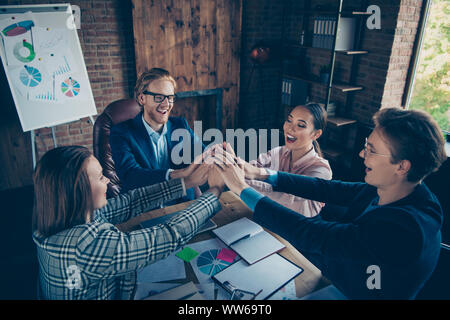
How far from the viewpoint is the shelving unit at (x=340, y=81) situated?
11.9 ft

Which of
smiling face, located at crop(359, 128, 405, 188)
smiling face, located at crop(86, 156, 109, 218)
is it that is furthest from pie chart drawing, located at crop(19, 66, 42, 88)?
smiling face, located at crop(359, 128, 405, 188)

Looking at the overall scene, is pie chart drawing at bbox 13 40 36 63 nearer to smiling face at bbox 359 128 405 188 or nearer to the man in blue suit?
the man in blue suit

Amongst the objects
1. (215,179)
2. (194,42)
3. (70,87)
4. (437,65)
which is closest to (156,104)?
(215,179)

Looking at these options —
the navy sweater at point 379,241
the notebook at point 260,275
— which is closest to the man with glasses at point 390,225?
the navy sweater at point 379,241

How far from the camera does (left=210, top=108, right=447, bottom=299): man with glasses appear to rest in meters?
1.07

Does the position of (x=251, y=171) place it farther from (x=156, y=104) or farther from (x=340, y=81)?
(x=340, y=81)

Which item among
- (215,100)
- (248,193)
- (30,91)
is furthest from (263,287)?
(215,100)

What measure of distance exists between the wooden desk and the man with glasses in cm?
9

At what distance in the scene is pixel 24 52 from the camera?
115 inches

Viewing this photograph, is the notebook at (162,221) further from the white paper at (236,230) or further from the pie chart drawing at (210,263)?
the pie chart drawing at (210,263)

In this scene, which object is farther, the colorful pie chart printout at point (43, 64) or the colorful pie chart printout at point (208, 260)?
the colorful pie chart printout at point (43, 64)

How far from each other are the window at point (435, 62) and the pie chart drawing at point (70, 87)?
3.67 meters

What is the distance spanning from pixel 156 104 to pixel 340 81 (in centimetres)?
279

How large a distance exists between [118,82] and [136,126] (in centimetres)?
188
